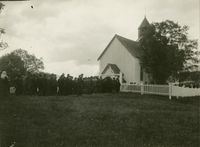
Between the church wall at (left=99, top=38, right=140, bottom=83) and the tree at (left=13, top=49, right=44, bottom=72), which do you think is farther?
the tree at (left=13, top=49, right=44, bottom=72)

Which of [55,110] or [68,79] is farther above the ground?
[68,79]

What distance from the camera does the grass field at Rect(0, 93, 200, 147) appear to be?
916 centimetres

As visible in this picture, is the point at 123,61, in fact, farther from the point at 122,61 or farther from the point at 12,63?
the point at 12,63

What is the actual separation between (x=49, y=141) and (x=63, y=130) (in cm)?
150

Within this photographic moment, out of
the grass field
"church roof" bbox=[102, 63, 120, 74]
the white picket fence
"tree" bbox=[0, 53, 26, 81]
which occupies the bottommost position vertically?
the grass field

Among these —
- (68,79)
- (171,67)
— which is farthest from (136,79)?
(68,79)

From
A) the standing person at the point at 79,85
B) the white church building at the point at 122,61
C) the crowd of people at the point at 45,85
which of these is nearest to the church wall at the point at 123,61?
the white church building at the point at 122,61

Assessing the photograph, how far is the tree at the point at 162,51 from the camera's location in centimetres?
3956

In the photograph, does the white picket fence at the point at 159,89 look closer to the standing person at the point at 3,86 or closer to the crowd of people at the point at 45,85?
the crowd of people at the point at 45,85

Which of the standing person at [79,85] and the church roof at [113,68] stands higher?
the church roof at [113,68]

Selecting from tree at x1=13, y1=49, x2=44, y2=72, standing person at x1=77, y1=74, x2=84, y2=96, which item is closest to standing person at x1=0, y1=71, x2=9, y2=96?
standing person at x1=77, y1=74, x2=84, y2=96

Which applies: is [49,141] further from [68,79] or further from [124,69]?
[124,69]

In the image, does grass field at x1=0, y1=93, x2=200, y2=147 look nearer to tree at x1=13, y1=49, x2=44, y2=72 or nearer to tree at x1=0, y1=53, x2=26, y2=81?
tree at x1=0, y1=53, x2=26, y2=81

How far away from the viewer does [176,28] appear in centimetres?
4259
